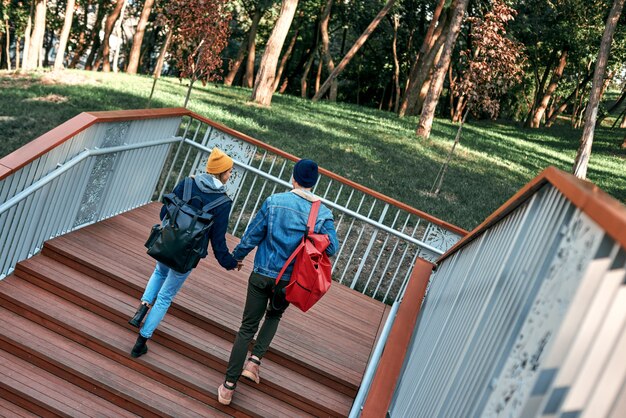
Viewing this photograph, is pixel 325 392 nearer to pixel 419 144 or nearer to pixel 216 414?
pixel 216 414

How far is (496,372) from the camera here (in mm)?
2648

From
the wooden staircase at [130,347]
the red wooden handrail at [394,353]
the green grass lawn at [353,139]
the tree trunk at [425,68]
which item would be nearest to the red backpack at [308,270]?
the red wooden handrail at [394,353]

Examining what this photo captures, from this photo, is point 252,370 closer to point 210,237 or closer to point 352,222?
point 210,237

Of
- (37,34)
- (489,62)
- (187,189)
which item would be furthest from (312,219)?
(37,34)

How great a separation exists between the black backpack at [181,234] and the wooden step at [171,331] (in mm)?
1198

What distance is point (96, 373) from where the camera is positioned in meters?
5.89

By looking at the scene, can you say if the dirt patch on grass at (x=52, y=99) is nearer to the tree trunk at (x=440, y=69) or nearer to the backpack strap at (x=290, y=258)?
the tree trunk at (x=440, y=69)

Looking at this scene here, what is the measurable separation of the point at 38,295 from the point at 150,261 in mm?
1396

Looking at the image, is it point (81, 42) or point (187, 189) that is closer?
point (187, 189)

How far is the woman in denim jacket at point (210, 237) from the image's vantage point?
5.67 m

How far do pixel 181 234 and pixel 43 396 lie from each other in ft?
5.37

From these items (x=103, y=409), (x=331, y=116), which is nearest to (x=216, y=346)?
(x=103, y=409)

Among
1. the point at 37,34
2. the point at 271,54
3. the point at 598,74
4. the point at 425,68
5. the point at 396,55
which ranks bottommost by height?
the point at 37,34

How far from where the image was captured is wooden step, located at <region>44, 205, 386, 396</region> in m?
6.78
